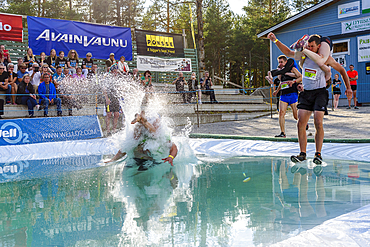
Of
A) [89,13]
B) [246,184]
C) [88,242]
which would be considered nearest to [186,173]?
[246,184]

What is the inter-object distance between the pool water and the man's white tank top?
1294 mm

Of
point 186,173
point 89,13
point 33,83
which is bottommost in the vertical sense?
point 186,173

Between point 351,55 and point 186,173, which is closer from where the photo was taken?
point 186,173

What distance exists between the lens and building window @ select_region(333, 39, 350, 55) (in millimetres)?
18945

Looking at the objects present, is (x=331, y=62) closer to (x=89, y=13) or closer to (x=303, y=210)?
(x=303, y=210)

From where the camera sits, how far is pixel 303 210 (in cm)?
299

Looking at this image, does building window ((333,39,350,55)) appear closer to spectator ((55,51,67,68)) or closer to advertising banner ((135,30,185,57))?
advertising banner ((135,30,185,57))

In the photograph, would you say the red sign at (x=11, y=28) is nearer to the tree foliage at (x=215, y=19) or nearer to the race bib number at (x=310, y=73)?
the race bib number at (x=310, y=73)

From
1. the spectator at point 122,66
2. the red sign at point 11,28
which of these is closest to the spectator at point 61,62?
the spectator at point 122,66

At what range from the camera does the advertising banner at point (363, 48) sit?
18141 millimetres

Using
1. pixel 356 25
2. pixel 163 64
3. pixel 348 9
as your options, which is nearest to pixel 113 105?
pixel 163 64

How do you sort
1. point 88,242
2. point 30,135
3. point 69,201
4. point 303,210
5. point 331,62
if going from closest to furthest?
point 88,242
point 303,210
point 69,201
point 331,62
point 30,135

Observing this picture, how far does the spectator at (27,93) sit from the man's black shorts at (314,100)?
327 inches

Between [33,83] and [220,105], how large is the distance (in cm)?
859
